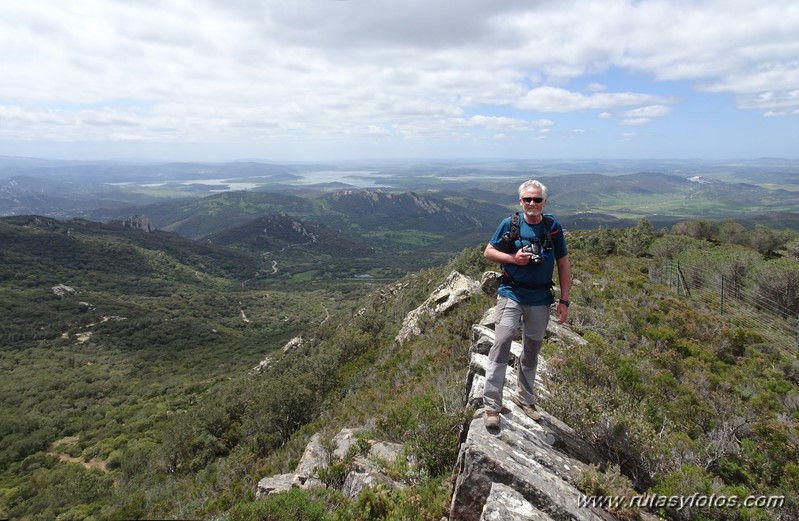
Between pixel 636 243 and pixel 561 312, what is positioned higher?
pixel 561 312

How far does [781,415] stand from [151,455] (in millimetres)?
34632

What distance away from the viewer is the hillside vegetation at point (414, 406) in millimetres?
5676

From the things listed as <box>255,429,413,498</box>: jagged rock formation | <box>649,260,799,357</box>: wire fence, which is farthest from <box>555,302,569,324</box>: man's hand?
<box>649,260,799,357</box>: wire fence

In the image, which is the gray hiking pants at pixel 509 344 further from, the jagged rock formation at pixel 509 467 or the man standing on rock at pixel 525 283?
the jagged rock formation at pixel 509 467

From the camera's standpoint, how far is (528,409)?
5836mm

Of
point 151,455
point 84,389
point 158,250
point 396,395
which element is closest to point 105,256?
point 158,250

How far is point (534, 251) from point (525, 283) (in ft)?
1.66

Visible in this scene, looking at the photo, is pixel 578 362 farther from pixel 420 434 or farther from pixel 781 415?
pixel 781 415

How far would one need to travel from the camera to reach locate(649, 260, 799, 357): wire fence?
12823mm

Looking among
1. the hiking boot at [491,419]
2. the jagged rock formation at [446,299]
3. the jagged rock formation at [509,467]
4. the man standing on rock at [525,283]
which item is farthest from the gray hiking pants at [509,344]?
the jagged rock formation at [446,299]

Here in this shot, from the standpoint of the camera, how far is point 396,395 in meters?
10.9
